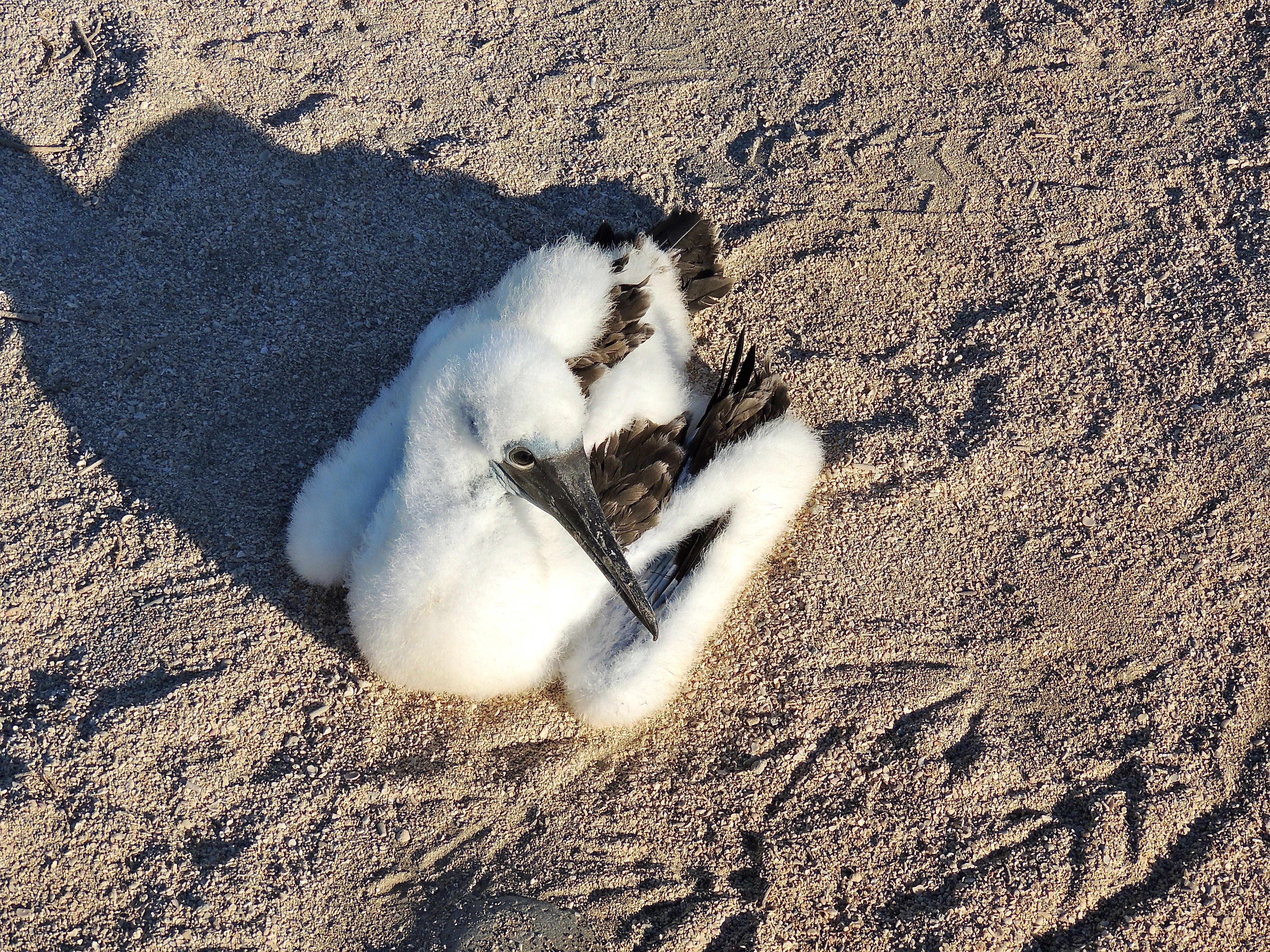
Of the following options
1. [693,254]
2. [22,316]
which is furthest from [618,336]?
[22,316]

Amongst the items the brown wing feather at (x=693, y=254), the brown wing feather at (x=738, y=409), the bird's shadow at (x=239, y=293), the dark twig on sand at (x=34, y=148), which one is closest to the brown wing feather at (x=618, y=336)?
the brown wing feather at (x=738, y=409)

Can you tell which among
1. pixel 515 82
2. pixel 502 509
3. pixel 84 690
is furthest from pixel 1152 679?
pixel 515 82

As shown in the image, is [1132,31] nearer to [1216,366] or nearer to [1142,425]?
[1216,366]

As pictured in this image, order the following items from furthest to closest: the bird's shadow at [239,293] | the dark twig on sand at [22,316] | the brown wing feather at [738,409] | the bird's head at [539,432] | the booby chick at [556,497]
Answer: the dark twig on sand at [22,316], the bird's shadow at [239,293], the brown wing feather at [738,409], the booby chick at [556,497], the bird's head at [539,432]

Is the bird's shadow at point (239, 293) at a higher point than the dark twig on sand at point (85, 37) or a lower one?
lower

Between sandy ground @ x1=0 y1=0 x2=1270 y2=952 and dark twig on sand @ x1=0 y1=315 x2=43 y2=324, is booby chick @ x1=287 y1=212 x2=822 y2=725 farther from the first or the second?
dark twig on sand @ x1=0 y1=315 x2=43 y2=324

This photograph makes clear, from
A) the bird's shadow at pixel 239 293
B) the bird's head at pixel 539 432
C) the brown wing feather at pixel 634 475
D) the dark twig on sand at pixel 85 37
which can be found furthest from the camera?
the dark twig on sand at pixel 85 37

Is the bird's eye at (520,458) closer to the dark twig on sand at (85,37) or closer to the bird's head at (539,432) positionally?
the bird's head at (539,432)
